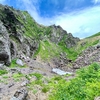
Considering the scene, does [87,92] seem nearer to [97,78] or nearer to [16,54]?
[97,78]

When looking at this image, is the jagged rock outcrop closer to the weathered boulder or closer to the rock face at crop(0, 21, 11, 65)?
the rock face at crop(0, 21, 11, 65)

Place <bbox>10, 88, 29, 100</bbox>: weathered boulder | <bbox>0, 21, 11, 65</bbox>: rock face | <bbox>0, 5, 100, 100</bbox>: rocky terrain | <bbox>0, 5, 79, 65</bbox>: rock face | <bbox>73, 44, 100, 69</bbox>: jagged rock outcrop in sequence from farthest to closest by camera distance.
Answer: <bbox>73, 44, 100, 69</bbox>: jagged rock outcrop → <bbox>0, 5, 79, 65</bbox>: rock face → <bbox>0, 21, 11, 65</bbox>: rock face → <bbox>0, 5, 100, 100</bbox>: rocky terrain → <bbox>10, 88, 29, 100</bbox>: weathered boulder

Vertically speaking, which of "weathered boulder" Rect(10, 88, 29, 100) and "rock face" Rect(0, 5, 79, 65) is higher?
"rock face" Rect(0, 5, 79, 65)

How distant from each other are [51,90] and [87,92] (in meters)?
11.1

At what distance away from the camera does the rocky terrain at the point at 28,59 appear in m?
35.6

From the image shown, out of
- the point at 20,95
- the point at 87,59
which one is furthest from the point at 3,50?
the point at 87,59

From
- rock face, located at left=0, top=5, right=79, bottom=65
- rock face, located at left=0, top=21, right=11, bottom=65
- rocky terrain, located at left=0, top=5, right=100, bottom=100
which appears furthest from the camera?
rock face, located at left=0, top=5, right=79, bottom=65

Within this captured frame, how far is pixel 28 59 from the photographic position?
8481cm

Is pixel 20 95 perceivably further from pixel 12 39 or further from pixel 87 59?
pixel 87 59

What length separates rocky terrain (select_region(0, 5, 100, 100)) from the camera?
117ft

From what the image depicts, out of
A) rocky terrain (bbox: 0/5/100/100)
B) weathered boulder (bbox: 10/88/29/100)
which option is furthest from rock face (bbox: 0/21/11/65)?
weathered boulder (bbox: 10/88/29/100)

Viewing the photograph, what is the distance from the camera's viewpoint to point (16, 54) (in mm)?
78250

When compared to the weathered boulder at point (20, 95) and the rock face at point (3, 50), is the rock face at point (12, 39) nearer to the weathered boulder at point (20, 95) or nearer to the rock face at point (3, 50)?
the rock face at point (3, 50)

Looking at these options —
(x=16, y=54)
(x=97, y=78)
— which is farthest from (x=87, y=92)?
(x=16, y=54)
